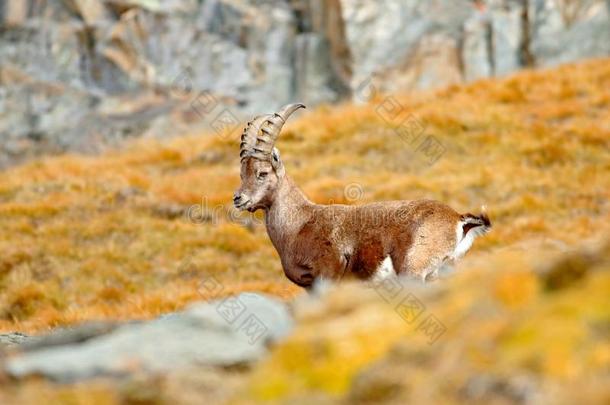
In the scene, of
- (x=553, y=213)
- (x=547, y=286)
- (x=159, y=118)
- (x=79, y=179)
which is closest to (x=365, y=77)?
(x=159, y=118)

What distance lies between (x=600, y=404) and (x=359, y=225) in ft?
18.9

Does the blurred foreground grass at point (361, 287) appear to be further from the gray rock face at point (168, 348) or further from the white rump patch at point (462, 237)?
the white rump patch at point (462, 237)

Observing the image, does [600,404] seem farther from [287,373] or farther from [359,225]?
[359,225]

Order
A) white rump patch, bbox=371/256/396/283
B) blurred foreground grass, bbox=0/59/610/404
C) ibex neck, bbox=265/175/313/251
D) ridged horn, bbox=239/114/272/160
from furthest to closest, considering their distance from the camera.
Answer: ridged horn, bbox=239/114/272/160, ibex neck, bbox=265/175/313/251, white rump patch, bbox=371/256/396/283, blurred foreground grass, bbox=0/59/610/404

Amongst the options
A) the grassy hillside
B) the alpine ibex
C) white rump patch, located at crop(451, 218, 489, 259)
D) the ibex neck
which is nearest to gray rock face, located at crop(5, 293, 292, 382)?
the alpine ibex

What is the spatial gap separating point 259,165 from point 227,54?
27929 millimetres

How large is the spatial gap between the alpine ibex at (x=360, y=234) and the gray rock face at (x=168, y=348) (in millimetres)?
3219

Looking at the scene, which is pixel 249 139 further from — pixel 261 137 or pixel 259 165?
pixel 259 165

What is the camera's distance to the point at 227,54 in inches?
1464

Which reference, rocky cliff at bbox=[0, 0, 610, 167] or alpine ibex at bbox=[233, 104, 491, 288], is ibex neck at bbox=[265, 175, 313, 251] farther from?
rocky cliff at bbox=[0, 0, 610, 167]

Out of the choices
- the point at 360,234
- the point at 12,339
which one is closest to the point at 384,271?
the point at 360,234

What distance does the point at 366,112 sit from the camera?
2780cm

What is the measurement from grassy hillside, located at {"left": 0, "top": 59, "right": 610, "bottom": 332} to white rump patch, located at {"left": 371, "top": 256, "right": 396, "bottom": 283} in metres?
5.90

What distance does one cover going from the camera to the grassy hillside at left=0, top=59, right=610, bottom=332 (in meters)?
16.9
